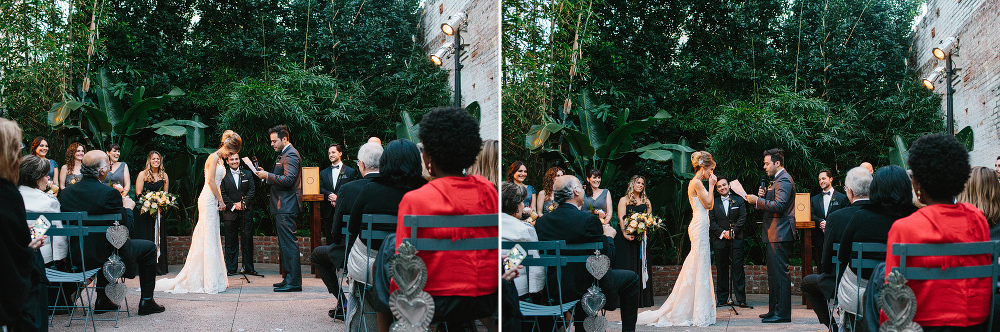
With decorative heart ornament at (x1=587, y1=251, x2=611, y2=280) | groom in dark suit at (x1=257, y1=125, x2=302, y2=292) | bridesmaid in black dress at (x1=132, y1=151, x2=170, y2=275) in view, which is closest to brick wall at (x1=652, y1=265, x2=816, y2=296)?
decorative heart ornament at (x1=587, y1=251, x2=611, y2=280)

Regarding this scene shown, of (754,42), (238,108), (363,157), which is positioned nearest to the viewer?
(363,157)

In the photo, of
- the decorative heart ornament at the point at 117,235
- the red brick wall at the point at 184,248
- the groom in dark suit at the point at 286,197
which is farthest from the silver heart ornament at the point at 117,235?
the red brick wall at the point at 184,248

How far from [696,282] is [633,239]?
80cm

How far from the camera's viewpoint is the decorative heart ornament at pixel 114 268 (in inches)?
132

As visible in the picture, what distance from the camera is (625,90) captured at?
3326 mm

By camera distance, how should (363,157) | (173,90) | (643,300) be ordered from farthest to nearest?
1. (173,90)
2. (643,300)
3. (363,157)

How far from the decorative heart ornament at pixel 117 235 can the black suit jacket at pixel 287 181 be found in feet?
2.66

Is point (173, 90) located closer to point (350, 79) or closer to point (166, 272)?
point (166, 272)

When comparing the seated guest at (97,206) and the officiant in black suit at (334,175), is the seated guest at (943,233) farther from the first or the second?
the seated guest at (97,206)

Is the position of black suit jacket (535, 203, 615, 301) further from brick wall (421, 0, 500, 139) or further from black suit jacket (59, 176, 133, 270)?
black suit jacket (59, 176, 133, 270)

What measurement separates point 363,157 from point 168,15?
243 cm

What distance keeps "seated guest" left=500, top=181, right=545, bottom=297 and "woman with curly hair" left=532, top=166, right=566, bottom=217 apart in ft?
0.22

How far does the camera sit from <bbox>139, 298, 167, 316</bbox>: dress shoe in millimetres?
3202

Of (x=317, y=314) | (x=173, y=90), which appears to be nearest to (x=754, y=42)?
(x=317, y=314)
